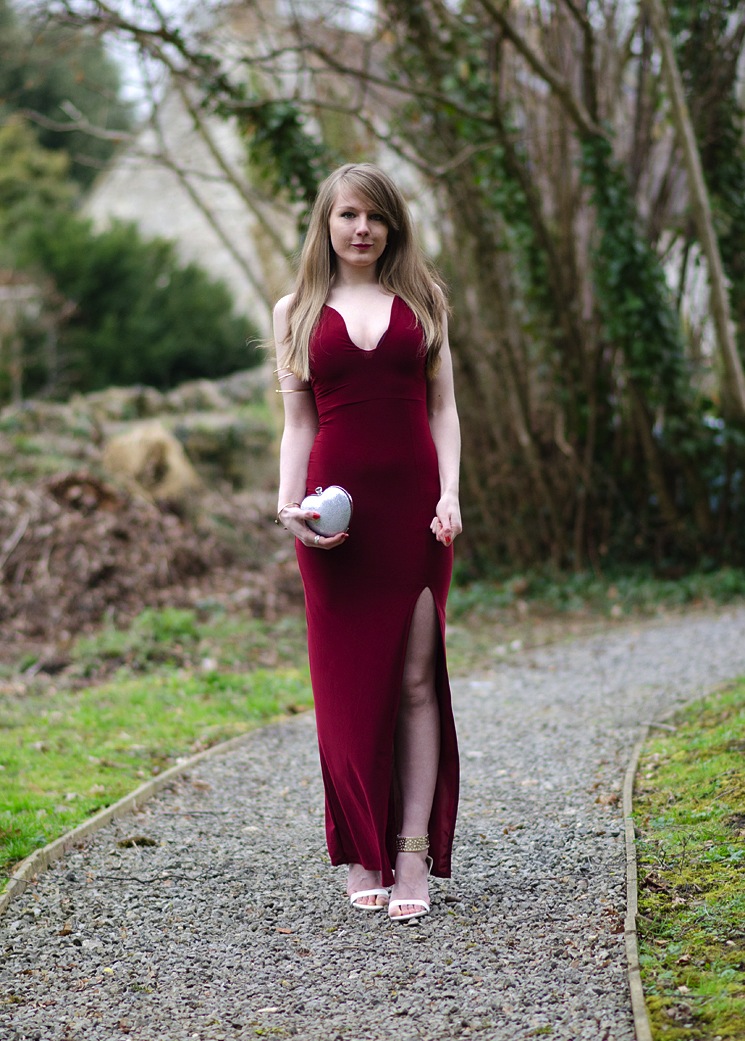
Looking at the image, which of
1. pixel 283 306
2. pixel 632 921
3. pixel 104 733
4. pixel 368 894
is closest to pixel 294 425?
pixel 283 306

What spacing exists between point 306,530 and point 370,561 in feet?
0.70

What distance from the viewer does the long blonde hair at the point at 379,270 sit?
3109 millimetres

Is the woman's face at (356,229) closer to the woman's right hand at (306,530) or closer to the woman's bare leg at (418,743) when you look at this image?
the woman's right hand at (306,530)

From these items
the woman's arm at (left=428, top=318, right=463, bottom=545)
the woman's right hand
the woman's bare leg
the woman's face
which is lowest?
the woman's bare leg

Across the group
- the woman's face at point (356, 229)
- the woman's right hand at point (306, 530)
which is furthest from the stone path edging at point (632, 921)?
the woman's face at point (356, 229)

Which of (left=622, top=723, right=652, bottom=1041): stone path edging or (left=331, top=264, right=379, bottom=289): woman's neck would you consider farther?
(left=331, top=264, right=379, bottom=289): woman's neck

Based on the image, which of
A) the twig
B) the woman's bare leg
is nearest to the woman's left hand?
the woman's bare leg

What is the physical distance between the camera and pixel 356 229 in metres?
3.10

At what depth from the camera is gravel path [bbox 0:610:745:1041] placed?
257cm

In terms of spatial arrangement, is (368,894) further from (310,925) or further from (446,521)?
(446,521)

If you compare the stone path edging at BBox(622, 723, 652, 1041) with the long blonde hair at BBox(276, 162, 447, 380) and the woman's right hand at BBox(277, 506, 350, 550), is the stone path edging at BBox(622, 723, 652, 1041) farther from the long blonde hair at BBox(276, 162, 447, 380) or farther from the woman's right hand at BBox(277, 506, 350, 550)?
the long blonde hair at BBox(276, 162, 447, 380)

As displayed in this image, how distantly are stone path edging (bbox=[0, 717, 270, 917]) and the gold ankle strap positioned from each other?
46.1 inches

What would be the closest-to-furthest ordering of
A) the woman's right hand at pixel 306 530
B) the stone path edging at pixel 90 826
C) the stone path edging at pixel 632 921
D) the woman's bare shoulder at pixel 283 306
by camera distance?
the stone path edging at pixel 632 921
the woman's right hand at pixel 306 530
the woman's bare shoulder at pixel 283 306
the stone path edging at pixel 90 826

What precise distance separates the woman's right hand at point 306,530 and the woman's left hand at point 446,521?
25 centimetres
